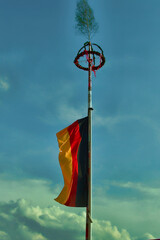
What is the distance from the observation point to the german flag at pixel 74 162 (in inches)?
534

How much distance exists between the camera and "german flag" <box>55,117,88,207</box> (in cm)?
1355

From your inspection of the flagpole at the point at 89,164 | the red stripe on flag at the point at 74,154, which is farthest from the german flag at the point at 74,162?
the flagpole at the point at 89,164

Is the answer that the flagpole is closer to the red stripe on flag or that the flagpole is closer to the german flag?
the german flag

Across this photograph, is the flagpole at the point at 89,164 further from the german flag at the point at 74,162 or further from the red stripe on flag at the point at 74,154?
the red stripe on flag at the point at 74,154

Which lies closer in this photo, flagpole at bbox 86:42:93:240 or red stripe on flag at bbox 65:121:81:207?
flagpole at bbox 86:42:93:240

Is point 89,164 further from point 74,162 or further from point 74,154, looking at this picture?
point 74,154

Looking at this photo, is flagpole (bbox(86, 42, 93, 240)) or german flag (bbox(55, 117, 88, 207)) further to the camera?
german flag (bbox(55, 117, 88, 207))

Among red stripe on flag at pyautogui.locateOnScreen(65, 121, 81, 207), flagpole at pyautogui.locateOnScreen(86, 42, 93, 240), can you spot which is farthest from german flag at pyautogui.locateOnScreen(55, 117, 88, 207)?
flagpole at pyautogui.locateOnScreen(86, 42, 93, 240)

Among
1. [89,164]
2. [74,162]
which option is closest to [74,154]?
[74,162]

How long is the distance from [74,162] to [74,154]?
0.50 metres

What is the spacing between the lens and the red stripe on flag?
13.5 meters

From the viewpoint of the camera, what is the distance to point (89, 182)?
44.4ft

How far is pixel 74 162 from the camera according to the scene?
14492 mm

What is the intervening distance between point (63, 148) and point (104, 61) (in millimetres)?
6684
